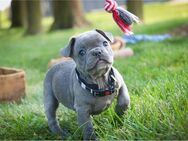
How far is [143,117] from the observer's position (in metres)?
4.49

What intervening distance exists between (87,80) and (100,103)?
241mm

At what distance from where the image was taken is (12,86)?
7441mm

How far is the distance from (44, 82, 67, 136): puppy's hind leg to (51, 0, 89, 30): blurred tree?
677 inches

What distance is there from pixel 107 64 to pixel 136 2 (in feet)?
49.2

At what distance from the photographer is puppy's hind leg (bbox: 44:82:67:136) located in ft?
16.9

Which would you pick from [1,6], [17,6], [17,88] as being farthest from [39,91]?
[17,6]

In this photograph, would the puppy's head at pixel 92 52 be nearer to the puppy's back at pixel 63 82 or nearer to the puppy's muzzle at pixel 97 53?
the puppy's muzzle at pixel 97 53

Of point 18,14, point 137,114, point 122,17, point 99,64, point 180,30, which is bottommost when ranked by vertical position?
point 18,14

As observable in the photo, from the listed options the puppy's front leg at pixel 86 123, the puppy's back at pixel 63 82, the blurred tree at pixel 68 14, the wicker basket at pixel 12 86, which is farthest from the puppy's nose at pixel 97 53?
the blurred tree at pixel 68 14

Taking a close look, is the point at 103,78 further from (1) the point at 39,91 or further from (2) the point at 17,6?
(2) the point at 17,6

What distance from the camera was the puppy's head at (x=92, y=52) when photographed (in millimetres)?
4277

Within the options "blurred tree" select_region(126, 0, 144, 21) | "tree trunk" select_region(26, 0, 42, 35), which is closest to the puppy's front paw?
"blurred tree" select_region(126, 0, 144, 21)

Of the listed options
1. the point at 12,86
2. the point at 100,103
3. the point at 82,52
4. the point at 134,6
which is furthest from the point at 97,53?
the point at 134,6

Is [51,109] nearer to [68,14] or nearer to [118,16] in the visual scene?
[118,16]
